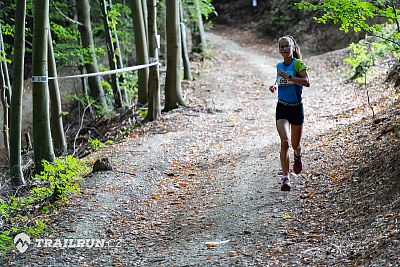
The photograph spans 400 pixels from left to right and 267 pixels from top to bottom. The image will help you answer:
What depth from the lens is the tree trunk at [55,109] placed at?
41.2 ft

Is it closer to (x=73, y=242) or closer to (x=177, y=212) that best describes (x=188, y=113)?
(x=177, y=212)

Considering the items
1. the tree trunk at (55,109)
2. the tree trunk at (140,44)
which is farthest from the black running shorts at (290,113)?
the tree trunk at (140,44)

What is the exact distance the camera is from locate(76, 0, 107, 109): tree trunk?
1652 cm

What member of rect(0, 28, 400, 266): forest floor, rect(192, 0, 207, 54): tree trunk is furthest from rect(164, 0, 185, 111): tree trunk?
rect(192, 0, 207, 54): tree trunk

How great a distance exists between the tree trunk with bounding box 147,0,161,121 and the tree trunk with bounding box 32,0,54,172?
155 inches

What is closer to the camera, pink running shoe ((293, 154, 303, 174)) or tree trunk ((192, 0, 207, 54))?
pink running shoe ((293, 154, 303, 174))

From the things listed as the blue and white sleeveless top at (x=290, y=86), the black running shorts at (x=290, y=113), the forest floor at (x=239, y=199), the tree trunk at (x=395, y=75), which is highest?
the blue and white sleeveless top at (x=290, y=86)

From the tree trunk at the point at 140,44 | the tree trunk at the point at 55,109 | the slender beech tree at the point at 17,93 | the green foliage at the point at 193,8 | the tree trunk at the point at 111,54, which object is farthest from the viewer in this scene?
the green foliage at the point at 193,8

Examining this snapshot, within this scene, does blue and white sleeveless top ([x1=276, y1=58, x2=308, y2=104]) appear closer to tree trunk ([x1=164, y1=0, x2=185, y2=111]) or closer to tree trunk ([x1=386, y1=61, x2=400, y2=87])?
tree trunk ([x1=386, y1=61, x2=400, y2=87])

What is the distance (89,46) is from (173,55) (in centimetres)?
307

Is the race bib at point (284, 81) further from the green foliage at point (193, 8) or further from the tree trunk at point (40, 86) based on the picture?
the green foliage at point (193, 8)

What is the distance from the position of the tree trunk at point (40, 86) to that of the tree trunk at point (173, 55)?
5168 mm

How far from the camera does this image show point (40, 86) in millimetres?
10312

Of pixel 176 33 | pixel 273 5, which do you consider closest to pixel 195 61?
pixel 176 33
